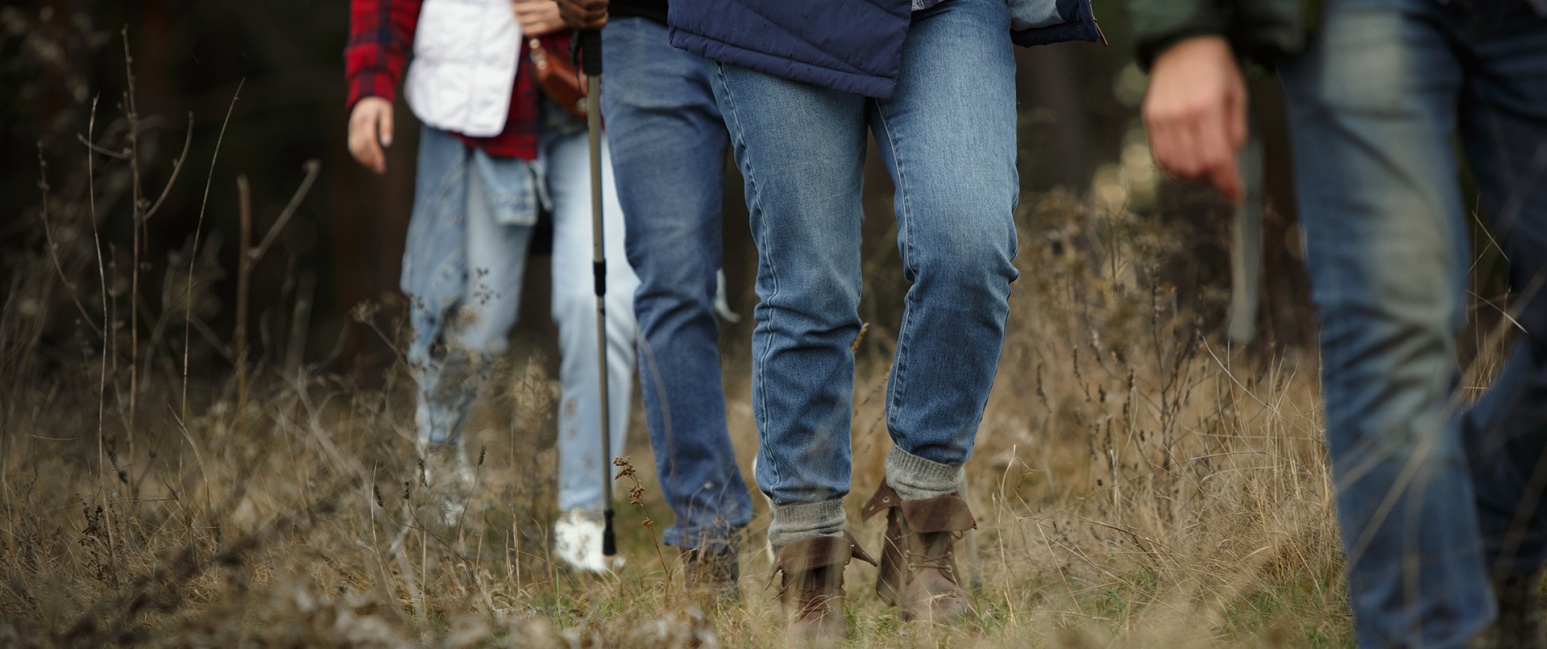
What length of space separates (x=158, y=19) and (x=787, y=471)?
414 inches

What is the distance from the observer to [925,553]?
2506 millimetres

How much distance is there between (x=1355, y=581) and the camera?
1.66 m

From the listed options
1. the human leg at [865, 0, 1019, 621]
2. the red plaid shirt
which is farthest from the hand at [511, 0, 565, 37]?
the human leg at [865, 0, 1019, 621]

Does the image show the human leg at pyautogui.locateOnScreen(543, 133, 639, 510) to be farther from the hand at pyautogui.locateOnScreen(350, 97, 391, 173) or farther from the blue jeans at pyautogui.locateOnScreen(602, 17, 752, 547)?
the hand at pyautogui.locateOnScreen(350, 97, 391, 173)

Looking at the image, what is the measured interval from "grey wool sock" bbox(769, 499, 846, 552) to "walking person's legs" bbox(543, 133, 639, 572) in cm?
93

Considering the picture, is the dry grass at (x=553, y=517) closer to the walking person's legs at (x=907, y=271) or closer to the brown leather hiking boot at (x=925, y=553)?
the brown leather hiking boot at (x=925, y=553)

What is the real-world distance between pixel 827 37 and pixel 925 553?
1000mm

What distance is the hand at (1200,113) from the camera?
1.56 meters

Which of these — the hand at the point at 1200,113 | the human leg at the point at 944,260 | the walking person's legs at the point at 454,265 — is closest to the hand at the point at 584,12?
the walking person's legs at the point at 454,265

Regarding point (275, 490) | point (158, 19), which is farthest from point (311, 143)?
point (275, 490)

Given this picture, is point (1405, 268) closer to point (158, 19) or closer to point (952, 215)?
point (952, 215)

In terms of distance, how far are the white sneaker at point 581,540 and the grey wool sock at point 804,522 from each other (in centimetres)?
64

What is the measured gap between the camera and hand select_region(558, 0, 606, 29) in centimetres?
297

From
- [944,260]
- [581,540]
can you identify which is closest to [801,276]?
[944,260]
